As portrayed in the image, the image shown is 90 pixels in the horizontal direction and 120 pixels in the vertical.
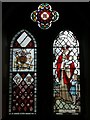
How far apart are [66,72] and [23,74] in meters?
0.77

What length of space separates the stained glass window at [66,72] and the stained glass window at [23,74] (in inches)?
15.1

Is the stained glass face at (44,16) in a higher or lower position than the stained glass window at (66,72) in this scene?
higher

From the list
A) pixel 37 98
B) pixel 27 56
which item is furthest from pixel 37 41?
pixel 37 98

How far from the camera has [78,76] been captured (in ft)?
16.9

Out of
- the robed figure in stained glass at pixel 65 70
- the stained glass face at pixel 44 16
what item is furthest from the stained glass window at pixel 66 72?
the stained glass face at pixel 44 16

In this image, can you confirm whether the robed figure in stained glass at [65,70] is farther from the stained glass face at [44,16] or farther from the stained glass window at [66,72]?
the stained glass face at [44,16]

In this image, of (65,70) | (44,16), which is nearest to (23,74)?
(65,70)

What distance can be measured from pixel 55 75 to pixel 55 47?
19.5 inches

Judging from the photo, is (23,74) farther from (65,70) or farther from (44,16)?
(44,16)

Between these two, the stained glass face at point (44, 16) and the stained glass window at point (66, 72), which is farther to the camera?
the stained glass face at point (44, 16)

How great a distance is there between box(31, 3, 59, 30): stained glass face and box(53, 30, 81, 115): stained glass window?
0.96 ft

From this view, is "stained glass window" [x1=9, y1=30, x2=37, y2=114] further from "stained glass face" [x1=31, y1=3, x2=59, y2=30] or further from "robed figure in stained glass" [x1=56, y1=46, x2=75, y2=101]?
"robed figure in stained glass" [x1=56, y1=46, x2=75, y2=101]

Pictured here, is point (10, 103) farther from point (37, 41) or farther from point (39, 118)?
point (37, 41)

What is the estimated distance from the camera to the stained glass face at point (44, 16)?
5238 mm
